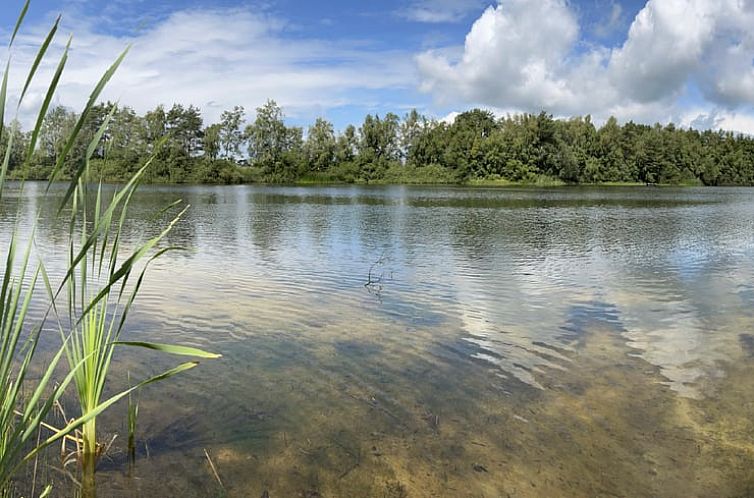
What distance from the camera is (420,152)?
100062 mm

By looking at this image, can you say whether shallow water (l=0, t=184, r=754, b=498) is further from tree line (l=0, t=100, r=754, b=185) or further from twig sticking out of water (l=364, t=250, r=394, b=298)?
tree line (l=0, t=100, r=754, b=185)

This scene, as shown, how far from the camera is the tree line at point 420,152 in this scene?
91.5m

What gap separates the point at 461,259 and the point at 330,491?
11499 mm

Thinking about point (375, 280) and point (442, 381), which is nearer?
point (442, 381)

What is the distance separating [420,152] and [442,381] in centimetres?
9580

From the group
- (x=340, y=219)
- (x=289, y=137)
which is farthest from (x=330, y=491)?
(x=289, y=137)

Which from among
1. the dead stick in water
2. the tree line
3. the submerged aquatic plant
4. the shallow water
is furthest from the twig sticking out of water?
the tree line

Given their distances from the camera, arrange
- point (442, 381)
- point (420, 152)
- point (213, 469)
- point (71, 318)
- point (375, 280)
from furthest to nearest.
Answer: point (420, 152), point (375, 280), point (442, 381), point (213, 469), point (71, 318)

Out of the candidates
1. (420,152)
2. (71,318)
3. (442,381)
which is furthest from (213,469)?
(420,152)

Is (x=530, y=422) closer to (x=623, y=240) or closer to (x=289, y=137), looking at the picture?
(x=623, y=240)

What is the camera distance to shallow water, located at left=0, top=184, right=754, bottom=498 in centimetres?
428

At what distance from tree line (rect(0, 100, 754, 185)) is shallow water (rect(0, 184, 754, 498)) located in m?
80.1

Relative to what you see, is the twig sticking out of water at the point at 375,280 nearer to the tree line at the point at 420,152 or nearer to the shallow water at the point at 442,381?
the shallow water at the point at 442,381

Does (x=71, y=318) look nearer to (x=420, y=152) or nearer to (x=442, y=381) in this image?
(x=442, y=381)
